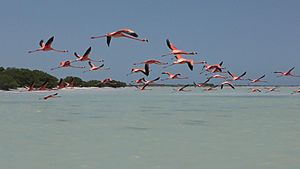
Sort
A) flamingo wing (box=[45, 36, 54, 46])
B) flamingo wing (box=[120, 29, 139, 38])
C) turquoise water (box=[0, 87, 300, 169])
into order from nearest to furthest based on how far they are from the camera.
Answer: flamingo wing (box=[120, 29, 139, 38]) → turquoise water (box=[0, 87, 300, 169]) → flamingo wing (box=[45, 36, 54, 46])

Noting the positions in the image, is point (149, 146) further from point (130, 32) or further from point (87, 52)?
point (130, 32)

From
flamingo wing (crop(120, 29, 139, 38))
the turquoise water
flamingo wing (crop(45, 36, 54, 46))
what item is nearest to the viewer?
flamingo wing (crop(120, 29, 139, 38))

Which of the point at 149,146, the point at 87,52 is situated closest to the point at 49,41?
the point at 87,52

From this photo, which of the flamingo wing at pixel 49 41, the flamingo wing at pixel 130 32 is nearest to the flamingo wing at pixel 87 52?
the flamingo wing at pixel 49 41

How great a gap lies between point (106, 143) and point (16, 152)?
333 centimetres

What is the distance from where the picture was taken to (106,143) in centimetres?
1719

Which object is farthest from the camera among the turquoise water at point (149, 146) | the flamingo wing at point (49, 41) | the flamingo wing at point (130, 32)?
the flamingo wing at point (49, 41)

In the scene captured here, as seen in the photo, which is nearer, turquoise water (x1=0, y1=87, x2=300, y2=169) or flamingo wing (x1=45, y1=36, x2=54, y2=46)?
turquoise water (x1=0, y1=87, x2=300, y2=169)

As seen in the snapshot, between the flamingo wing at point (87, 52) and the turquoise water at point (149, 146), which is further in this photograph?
the flamingo wing at point (87, 52)

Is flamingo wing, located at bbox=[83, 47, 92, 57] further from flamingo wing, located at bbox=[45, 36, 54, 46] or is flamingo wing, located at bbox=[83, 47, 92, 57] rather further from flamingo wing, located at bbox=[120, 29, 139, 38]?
flamingo wing, located at bbox=[120, 29, 139, 38]

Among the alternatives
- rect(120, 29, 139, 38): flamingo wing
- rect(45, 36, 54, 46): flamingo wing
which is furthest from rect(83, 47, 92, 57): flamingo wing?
rect(120, 29, 139, 38): flamingo wing

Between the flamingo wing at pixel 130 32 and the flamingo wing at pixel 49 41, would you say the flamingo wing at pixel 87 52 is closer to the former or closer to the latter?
the flamingo wing at pixel 49 41

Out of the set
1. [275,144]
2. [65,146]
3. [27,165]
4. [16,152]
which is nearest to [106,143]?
[65,146]

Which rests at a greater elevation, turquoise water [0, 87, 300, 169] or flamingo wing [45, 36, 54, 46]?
flamingo wing [45, 36, 54, 46]
